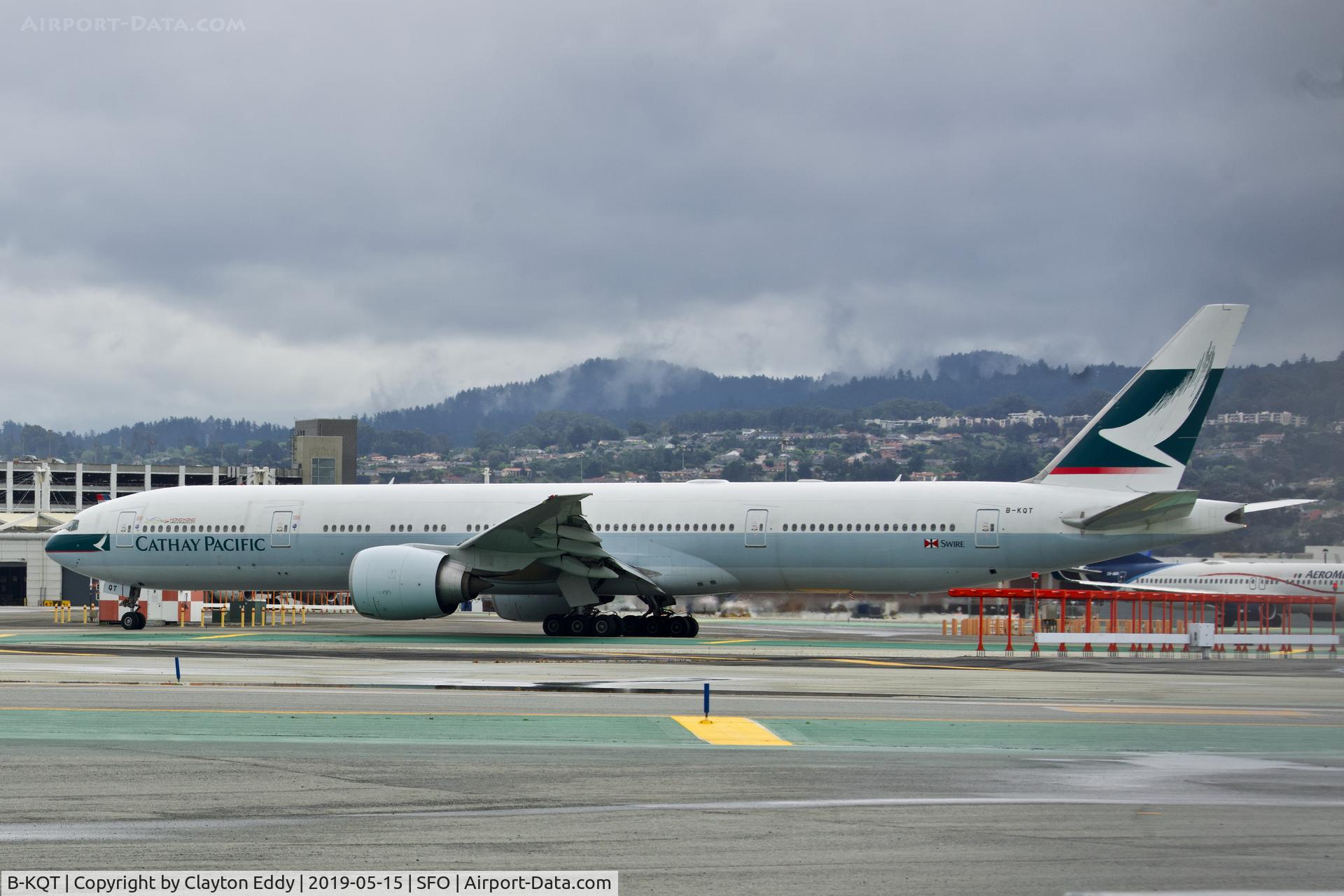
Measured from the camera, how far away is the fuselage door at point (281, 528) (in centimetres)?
3688

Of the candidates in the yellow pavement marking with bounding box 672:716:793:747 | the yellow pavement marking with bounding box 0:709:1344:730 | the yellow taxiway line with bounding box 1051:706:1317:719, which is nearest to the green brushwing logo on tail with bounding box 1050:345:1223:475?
the yellow taxiway line with bounding box 1051:706:1317:719

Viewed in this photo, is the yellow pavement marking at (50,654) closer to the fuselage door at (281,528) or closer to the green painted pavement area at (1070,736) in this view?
the fuselage door at (281,528)

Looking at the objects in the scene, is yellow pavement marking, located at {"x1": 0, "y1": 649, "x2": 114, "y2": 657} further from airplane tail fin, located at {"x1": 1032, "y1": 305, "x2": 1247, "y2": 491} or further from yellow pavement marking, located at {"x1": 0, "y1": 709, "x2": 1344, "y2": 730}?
airplane tail fin, located at {"x1": 1032, "y1": 305, "x2": 1247, "y2": 491}

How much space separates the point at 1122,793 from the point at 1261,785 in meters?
1.41

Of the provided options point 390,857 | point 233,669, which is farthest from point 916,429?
point 390,857

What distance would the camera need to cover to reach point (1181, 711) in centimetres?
1766

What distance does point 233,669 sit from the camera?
23.3 meters

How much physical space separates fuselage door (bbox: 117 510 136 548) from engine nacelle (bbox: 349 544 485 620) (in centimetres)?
875

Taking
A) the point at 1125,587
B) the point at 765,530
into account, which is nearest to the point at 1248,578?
the point at 1125,587

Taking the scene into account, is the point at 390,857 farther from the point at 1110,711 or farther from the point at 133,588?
the point at 133,588

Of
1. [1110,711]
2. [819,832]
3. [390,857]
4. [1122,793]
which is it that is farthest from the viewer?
[1110,711]

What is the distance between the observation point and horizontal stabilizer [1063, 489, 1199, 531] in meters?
31.0

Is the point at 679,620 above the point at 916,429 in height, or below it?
below

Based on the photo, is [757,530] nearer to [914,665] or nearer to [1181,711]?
[914,665]
